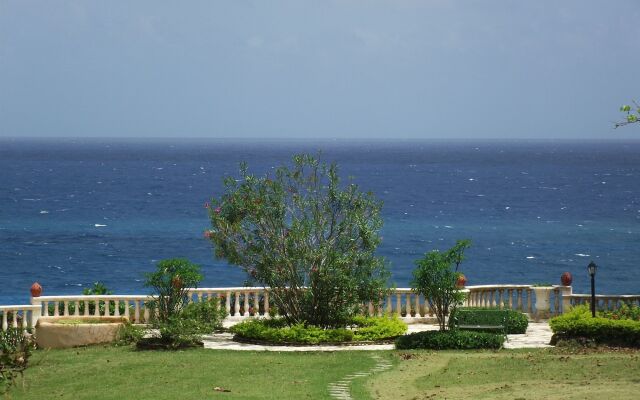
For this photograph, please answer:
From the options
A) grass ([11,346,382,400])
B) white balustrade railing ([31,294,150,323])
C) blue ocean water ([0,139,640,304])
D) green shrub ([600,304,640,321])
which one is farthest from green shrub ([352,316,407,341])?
blue ocean water ([0,139,640,304])

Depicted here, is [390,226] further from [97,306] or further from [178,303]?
[178,303]

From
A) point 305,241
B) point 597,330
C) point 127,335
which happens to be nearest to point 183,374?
point 127,335

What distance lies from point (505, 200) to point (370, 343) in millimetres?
93387

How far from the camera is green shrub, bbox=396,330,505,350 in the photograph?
2691 cm

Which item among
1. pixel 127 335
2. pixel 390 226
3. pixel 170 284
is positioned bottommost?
pixel 390 226

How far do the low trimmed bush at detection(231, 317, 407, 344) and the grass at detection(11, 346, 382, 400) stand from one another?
1.40 m

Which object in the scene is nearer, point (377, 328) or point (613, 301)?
point (377, 328)

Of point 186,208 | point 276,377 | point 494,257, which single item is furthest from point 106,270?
point 276,377

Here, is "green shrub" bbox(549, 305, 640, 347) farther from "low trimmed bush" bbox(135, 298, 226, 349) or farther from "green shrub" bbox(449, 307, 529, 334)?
"low trimmed bush" bbox(135, 298, 226, 349)

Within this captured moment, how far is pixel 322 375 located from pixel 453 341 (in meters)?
4.71

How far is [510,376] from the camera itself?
22.2 m

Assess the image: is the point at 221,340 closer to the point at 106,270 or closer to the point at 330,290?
the point at 330,290

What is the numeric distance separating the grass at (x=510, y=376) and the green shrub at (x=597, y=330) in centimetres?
111

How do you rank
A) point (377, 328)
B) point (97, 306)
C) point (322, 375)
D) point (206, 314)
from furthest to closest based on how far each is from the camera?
point (97, 306), point (206, 314), point (377, 328), point (322, 375)
